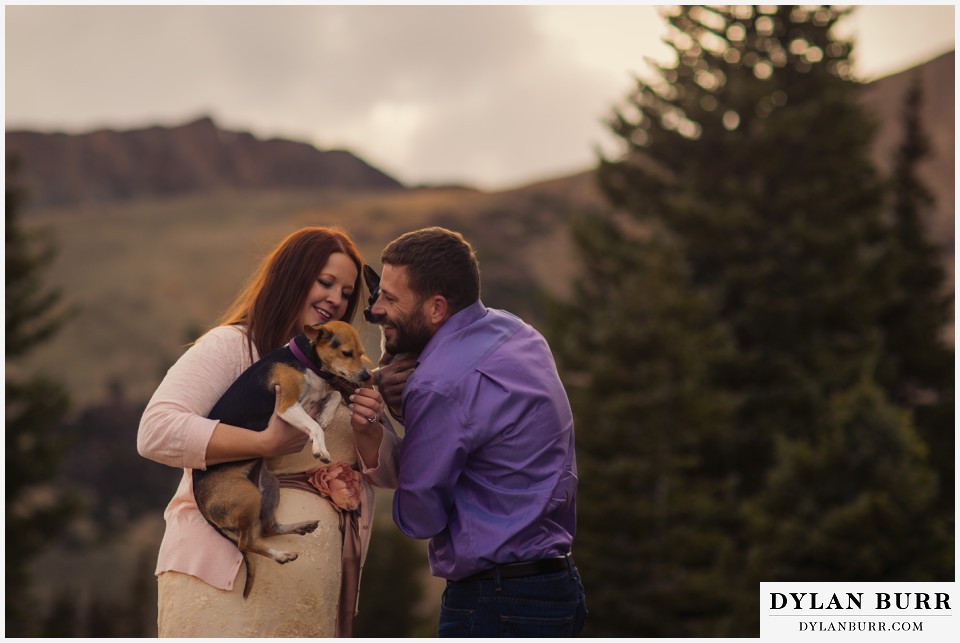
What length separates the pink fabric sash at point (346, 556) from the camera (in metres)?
4.18

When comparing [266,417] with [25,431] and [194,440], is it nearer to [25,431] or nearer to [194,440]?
[194,440]

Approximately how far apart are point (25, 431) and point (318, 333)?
3040 cm

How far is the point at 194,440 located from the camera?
3.83m

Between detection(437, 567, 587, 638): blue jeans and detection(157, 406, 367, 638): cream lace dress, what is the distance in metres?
0.54

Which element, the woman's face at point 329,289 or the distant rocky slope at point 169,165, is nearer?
the woman's face at point 329,289

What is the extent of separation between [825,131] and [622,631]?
16669 millimetres

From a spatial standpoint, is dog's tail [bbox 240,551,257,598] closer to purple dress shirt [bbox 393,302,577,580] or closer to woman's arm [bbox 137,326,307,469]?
woman's arm [bbox 137,326,307,469]

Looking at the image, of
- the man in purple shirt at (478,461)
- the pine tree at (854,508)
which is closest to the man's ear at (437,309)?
the man in purple shirt at (478,461)

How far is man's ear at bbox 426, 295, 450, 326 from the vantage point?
3992mm

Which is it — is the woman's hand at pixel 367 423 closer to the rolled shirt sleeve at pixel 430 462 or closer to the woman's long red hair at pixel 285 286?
the rolled shirt sleeve at pixel 430 462

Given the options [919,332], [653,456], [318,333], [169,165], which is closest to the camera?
[318,333]

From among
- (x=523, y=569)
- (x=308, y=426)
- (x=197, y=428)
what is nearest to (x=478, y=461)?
(x=523, y=569)

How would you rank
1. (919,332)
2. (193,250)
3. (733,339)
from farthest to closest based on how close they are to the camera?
(193,250)
(919,332)
(733,339)

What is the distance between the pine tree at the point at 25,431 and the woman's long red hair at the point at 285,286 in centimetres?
2793
